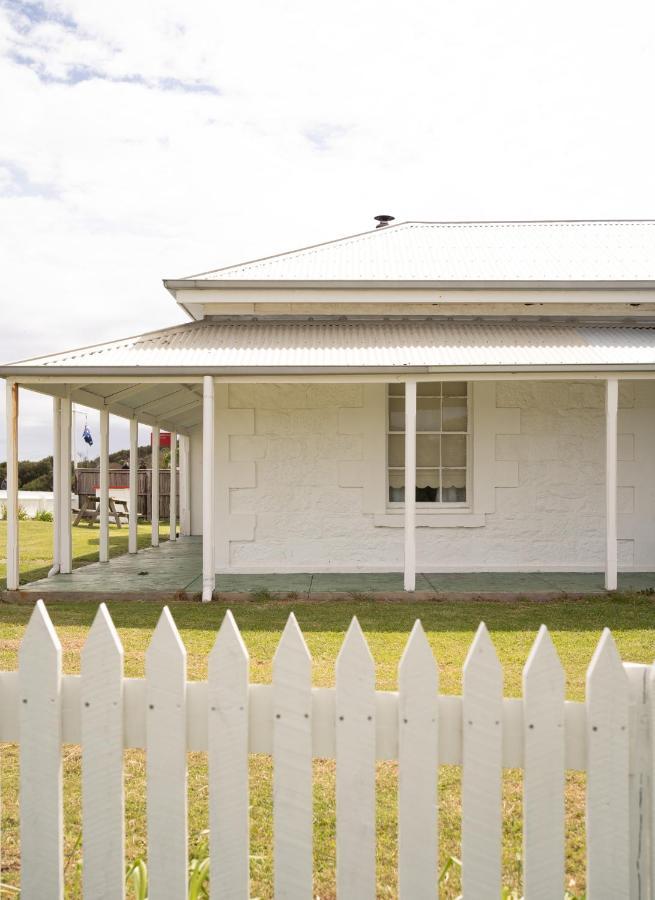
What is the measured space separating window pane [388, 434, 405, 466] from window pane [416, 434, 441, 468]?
245mm

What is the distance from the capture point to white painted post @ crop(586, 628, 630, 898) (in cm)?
238

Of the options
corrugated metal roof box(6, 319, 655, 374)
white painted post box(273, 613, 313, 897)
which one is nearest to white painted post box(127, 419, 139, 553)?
corrugated metal roof box(6, 319, 655, 374)

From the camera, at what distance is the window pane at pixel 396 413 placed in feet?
40.1

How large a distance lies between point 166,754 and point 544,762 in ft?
3.57

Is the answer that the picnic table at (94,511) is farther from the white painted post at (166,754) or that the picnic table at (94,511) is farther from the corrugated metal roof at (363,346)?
the white painted post at (166,754)

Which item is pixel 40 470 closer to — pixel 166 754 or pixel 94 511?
pixel 94 511

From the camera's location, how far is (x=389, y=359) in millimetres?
10297

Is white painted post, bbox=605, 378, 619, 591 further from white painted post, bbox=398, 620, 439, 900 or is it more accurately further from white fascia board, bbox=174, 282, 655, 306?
white painted post, bbox=398, 620, 439, 900

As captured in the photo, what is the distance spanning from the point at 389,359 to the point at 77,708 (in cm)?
814

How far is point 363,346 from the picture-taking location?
11.1 meters

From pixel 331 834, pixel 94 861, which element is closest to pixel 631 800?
pixel 94 861

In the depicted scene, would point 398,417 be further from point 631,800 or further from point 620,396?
point 631,800

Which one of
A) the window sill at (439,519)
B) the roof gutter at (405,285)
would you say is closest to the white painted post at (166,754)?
the window sill at (439,519)

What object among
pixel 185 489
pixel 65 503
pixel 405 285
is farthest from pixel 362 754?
Result: pixel 185 489
